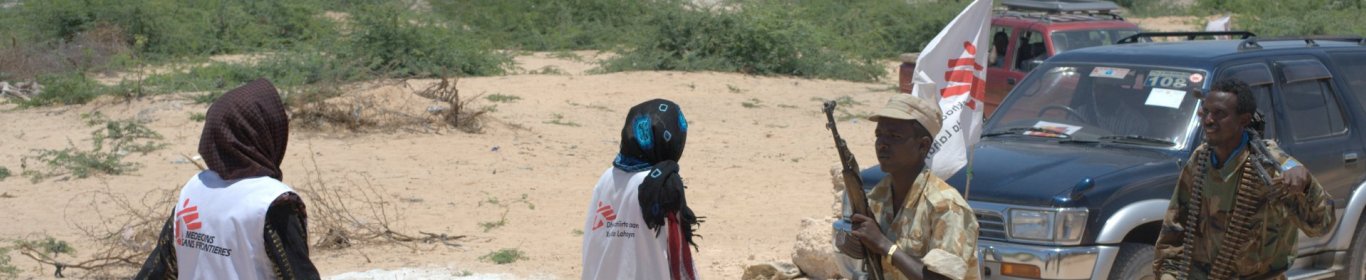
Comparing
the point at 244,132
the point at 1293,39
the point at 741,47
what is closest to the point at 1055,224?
the point at 1293,39

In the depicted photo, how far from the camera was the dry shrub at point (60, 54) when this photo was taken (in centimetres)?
1753

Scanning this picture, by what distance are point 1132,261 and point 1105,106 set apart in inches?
45.6

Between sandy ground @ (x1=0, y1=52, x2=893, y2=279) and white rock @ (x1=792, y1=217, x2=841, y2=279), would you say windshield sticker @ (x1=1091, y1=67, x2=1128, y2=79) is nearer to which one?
white rock @ (x1=792, y1=217, x2=841, y2=279)

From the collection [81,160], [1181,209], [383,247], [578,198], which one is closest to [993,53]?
[578,198]

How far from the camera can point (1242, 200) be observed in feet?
13.4

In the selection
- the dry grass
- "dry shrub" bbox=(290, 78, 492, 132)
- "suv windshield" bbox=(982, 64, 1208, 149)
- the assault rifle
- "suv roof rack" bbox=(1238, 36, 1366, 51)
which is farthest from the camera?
"dry shrub" bbox=(290, 78, 492, 132)

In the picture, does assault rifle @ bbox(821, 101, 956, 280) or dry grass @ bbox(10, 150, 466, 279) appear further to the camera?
dry grass @ bbox(10, 150, 466, 279)

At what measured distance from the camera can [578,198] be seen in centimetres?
1069

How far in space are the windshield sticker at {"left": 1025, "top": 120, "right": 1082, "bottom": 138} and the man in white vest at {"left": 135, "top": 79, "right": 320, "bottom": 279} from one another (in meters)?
4.02

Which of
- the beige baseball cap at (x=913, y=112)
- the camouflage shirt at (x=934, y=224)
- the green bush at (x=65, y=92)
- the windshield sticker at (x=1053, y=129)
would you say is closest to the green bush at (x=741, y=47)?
the green bush at (x=65, y=92)

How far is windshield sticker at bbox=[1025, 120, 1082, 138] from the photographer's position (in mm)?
6309

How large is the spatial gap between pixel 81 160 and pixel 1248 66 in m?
8.97

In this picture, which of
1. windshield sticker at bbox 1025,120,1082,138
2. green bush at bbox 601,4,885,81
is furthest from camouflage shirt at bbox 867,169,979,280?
green bush at bbox 601,4,885,81

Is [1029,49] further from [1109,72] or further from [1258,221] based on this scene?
[1258,221]
